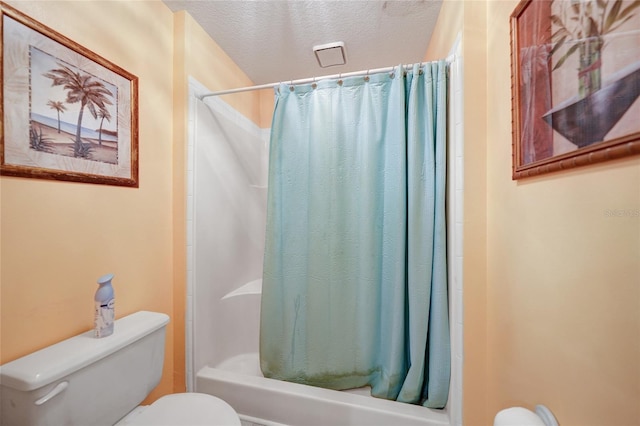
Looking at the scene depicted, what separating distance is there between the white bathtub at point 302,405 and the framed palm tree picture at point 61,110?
113 cm

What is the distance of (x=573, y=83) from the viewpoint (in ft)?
1.73

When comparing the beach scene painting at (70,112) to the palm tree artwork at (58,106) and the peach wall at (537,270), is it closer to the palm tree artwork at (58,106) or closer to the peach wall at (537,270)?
the palm tree artwork at (58,106)

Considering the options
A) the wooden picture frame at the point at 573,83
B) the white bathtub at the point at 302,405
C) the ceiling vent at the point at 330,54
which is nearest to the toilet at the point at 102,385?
the white bathtub at the point at 302,405

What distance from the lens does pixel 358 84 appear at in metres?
1.24

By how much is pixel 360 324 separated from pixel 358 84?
1.25 meters

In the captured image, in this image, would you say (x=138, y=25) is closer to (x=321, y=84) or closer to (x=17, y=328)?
(x=321, y=84)

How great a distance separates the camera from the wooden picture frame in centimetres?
42

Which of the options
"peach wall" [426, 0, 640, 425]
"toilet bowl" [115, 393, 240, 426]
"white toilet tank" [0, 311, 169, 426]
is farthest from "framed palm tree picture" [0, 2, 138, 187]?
"peach wall" [426, 0, 640, 425]

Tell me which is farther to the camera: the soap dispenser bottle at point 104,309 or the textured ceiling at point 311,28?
the textured ceiling at point 311,28

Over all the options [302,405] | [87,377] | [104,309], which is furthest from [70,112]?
[302,405]

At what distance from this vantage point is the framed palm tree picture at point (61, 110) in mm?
709

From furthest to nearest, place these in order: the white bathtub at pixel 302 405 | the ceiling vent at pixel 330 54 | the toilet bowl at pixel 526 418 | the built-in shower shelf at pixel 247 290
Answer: the built-in shower shelf at pixel 247 290 < the ceiling vent at pixel 330 54 < the white bathtub at pixel 302 405 < the toilet bowl at pixel 526 418

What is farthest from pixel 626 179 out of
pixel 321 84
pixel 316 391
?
pixel 316 391

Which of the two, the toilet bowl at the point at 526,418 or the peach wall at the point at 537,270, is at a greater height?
the peach wall at the point at 537,270
